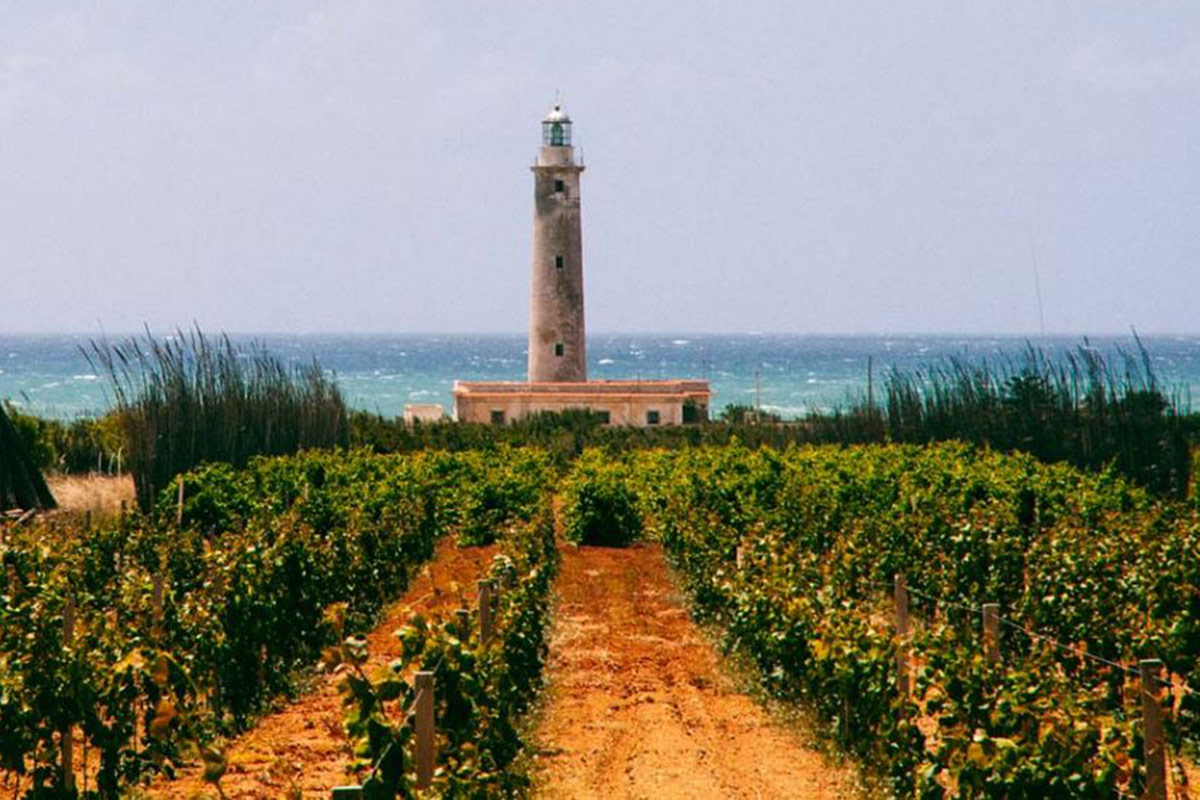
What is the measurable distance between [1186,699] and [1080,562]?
2448 millimetres

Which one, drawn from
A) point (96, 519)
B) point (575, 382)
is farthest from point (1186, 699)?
point (575, 382)

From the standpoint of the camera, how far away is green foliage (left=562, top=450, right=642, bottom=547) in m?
23.6

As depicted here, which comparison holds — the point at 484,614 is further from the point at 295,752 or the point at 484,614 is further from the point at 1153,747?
the point at 1153,747

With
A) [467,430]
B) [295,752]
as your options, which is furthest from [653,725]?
[467,430]

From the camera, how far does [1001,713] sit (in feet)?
28.5

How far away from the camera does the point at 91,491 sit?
90.1 feet

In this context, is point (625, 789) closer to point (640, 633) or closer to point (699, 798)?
point (699, 798)

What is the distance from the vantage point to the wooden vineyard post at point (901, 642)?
1025 cm

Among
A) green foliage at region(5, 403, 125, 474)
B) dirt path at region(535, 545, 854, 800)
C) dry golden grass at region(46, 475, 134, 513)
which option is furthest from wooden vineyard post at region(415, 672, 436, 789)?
green foliage at region(5, 403, 125, 474)

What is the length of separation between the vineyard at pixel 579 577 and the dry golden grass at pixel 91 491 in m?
1.84

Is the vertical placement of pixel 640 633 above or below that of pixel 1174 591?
below

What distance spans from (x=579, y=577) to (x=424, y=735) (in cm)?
1250

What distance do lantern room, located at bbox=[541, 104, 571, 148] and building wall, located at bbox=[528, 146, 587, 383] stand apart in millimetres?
428

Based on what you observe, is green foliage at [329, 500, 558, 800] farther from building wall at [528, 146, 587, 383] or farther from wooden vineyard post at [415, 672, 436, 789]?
building wall at [528, 146, 587, 383]
